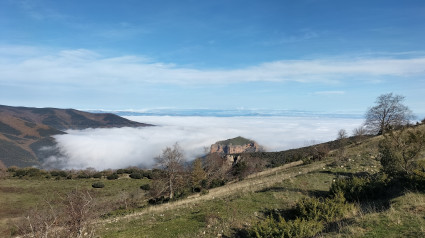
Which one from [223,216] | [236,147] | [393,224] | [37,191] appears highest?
[393,224]

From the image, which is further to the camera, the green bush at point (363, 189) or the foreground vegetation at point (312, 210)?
the green bush at point (363, 189)

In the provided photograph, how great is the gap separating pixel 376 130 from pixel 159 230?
1870 inches

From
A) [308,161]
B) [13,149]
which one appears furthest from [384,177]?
[13,149]

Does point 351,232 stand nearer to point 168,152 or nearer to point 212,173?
point 168,152

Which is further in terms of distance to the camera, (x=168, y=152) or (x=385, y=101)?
(x=385, y=101)

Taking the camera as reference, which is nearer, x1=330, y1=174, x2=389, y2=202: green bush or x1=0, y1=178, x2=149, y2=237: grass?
x1=330, y1=174, x2=389, y2=202: green bush

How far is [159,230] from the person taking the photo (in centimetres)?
1085

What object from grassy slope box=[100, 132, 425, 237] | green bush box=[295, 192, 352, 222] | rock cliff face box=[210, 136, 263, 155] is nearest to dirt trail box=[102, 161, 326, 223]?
grassy slope box=[100, 132, 425, 237]

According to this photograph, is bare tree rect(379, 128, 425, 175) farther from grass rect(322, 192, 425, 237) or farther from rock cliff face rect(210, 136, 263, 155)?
rock cliff face rect(210, 136, 263, 155)

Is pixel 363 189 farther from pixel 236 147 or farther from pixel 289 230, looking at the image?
pixel 236 147

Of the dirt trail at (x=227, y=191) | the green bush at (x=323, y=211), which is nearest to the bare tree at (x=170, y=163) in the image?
the dirt trail at (x=227, y=191)

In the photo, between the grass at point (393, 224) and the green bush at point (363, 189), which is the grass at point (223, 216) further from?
the grass at point (393, 224)

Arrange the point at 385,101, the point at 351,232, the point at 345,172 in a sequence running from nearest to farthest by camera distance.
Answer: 1. the point at 351,232
2. the point at 345,172
3. the point at 385,101

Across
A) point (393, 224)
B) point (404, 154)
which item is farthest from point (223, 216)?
point (404, 154)
